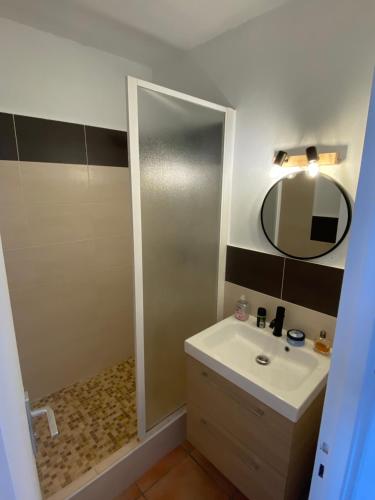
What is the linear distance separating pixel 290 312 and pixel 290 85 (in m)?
1.18

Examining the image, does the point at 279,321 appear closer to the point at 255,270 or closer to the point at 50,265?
the point at 255,270

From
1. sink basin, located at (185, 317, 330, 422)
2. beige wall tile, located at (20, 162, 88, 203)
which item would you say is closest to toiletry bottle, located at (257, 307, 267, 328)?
sink basin, located at (185, 317, 330, 422)

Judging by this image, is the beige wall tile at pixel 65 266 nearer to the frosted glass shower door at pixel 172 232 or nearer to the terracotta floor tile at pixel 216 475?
the frosted glass shower door at pixel 172 232

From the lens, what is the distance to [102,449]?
5.31ft

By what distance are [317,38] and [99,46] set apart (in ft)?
4.35

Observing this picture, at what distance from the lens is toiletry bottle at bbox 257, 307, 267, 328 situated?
1.54m

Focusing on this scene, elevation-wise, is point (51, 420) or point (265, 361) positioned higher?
point (51, 420)

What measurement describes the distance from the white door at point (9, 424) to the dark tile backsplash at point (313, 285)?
1288 mm

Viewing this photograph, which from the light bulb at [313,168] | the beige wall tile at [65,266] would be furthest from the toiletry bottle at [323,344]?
the beige wall tile at [65,266]

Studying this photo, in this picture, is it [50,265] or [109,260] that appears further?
[109,260]

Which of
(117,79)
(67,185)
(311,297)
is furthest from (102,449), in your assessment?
(117,79)

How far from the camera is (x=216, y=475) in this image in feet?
5.07

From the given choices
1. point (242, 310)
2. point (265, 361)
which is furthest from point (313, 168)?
point (265, 361)

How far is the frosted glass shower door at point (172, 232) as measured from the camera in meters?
1.27
